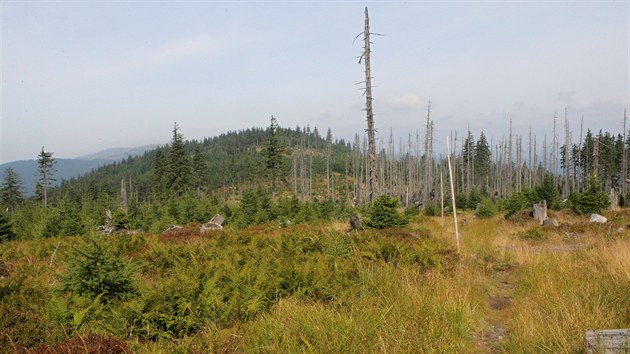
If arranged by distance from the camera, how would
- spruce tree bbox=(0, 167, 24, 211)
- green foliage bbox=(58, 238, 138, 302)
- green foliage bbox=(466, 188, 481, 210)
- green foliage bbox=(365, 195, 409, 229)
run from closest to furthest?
green foliage bbox=(58, 238, 138, 302)
green foliage bbox=(365, 195, 409, 229)
green foliage bbox=(466, 188, 481, 210)
spruce tree bbox=(0, 167, 24, 211)

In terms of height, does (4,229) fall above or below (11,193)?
above

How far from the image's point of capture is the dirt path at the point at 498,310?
4.26 metres

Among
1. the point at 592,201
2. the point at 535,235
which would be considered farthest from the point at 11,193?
the point at 592,201

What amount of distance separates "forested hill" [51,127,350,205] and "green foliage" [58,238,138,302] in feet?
138

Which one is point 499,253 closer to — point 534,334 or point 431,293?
point 431,293

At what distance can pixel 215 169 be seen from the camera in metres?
124

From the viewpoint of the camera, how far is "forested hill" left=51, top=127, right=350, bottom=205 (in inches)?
2249

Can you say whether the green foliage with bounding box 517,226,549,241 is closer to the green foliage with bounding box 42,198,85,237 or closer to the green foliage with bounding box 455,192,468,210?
the green foliage with bounding box 42,198,85,237

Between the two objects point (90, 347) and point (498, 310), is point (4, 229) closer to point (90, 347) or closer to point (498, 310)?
point (90, 347)

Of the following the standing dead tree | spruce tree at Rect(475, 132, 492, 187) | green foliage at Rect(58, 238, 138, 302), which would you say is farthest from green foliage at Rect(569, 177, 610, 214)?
spruce tree at Rect(475, 132, 492, 187)

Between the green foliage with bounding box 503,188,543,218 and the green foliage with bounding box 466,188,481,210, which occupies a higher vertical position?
the green foliage with bounding box 503,188,543,218

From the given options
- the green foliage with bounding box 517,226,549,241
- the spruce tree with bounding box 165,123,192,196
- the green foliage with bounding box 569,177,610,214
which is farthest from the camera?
the spruce tree with bounding box 165,123,192,196

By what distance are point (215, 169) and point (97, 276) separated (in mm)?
122240

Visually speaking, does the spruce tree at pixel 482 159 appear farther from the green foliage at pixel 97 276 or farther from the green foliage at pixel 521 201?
the green foliage at pixel 97 276
